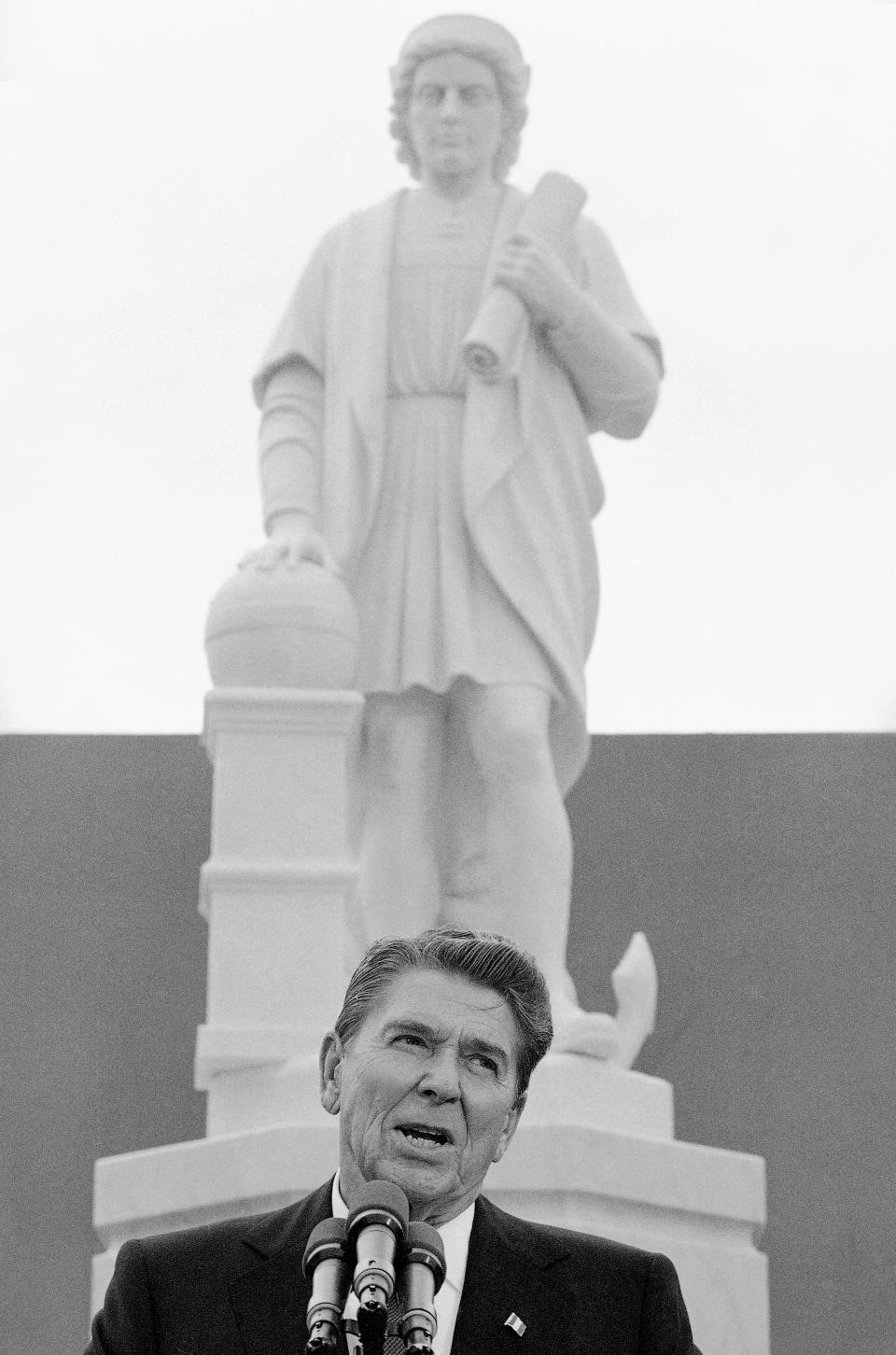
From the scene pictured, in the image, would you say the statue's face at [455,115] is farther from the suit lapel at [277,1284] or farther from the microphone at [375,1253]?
the microphone at [375,1253]

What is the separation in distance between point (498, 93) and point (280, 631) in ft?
3.90

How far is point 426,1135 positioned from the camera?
1.86 m

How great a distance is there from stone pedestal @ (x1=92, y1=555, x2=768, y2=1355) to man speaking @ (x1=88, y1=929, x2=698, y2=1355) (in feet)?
5.56

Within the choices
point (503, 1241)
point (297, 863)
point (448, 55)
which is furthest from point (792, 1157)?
point (503, 1241)

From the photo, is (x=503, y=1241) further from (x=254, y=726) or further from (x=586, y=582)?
(x=586, y=582)

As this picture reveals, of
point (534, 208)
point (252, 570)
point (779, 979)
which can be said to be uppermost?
point (534, 208)

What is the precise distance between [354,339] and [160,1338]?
2757mm

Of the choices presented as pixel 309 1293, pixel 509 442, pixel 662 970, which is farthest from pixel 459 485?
pixel 309 1293

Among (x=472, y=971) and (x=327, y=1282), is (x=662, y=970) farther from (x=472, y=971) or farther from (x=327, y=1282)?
(x=327, y=1282)

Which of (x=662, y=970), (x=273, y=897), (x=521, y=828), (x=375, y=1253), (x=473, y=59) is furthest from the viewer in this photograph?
(x=662, y=970)

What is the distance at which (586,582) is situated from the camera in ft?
14.6

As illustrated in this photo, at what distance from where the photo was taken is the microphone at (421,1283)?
150 centimetres

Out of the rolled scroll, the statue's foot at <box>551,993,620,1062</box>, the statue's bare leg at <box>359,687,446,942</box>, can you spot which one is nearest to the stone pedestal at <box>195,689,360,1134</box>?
the statue's bare leg at <box>359,687,446,942</box>

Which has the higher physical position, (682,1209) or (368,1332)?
(368,1332)
